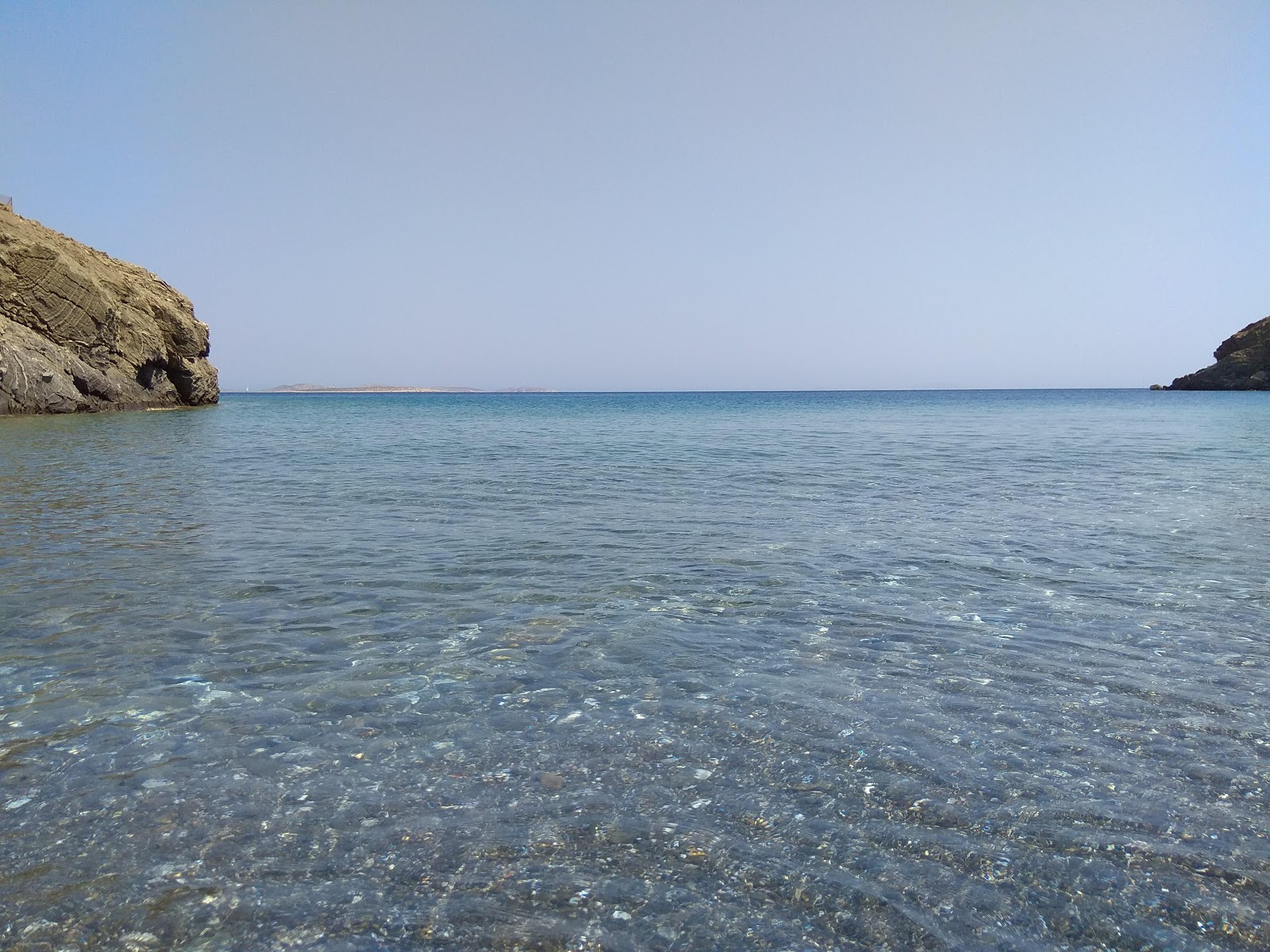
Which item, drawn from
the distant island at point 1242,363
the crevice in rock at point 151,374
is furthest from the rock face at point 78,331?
the distant island at point 1242,363

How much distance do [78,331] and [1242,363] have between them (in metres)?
132

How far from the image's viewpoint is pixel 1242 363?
107875mm

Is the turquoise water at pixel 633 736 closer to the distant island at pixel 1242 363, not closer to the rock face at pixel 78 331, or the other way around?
the rock face at pixel 78 331

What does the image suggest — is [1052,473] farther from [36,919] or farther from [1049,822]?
[36,919]

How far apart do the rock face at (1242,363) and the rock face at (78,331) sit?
126 meters

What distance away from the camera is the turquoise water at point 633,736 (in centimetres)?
331

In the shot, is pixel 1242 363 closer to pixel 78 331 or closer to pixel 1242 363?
pixel 1242 363

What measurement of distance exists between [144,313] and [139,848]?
61.1 m

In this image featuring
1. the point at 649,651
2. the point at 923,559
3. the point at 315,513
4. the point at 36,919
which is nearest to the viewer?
the point at 36,919

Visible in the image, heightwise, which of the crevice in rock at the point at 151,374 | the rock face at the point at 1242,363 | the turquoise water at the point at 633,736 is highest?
the rock face at the point at 1242,363

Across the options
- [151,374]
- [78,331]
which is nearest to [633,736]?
[78,331]

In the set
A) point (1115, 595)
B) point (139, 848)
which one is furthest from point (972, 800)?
point (1115, 595)

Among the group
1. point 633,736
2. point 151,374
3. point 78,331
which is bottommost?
point 633,736

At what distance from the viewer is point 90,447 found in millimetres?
24266
